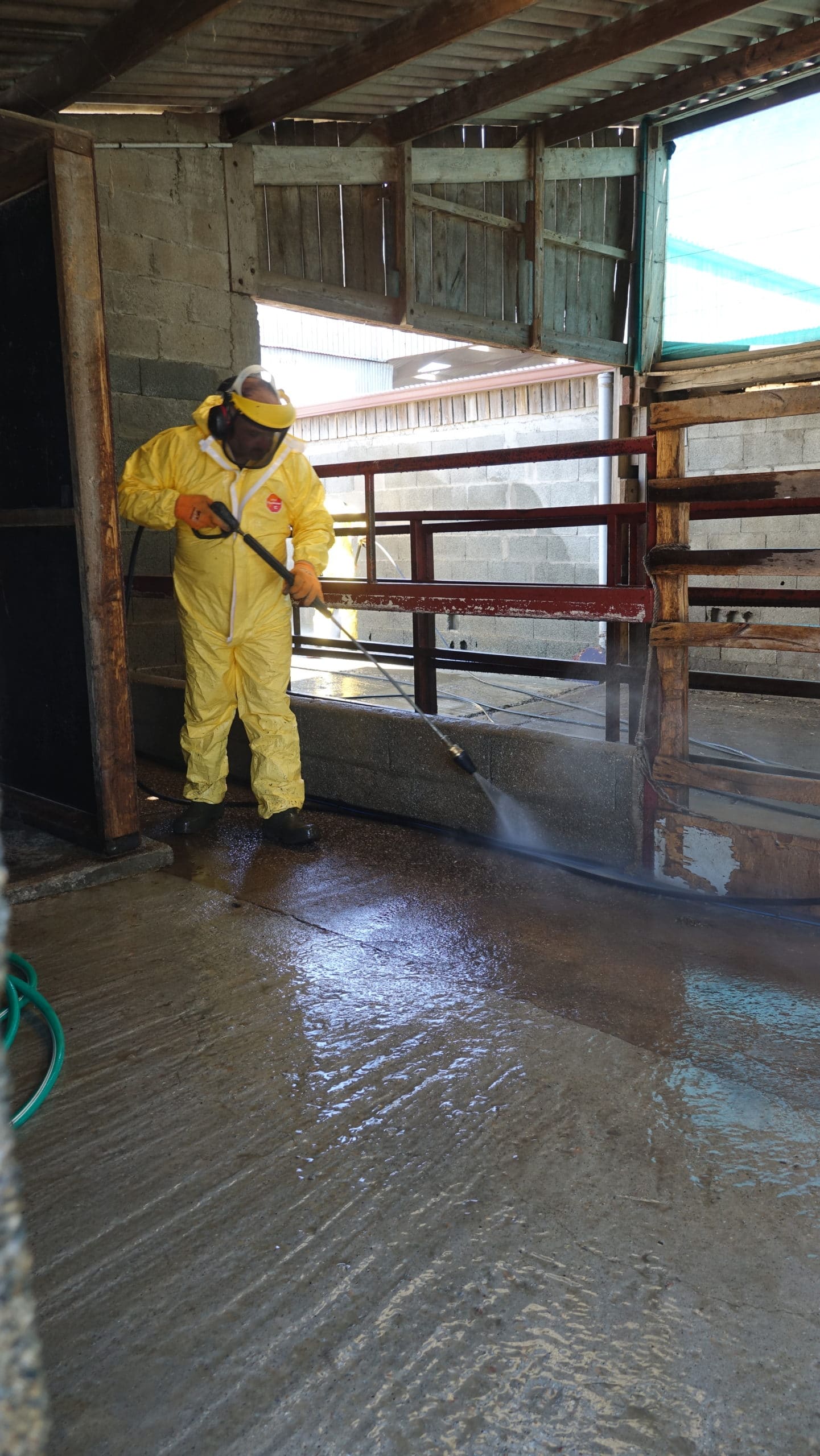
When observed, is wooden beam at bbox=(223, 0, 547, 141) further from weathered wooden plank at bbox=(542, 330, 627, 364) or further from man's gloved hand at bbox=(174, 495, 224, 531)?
weathered wooden plank at bbox=(542, 330, 627, 364)

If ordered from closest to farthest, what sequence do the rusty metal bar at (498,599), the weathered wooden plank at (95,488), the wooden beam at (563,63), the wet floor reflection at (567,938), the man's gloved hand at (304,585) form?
1. the wet floor reflection at (567,938)
2. the weathered wooden plank at (95,488)
3. the rusty metal bar at (498,599)
4. the man's gloved hand at (304,585)
5. the wooden beam at (563,63)

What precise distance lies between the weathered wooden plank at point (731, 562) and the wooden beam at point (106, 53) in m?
3.24

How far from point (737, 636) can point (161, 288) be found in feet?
14.2

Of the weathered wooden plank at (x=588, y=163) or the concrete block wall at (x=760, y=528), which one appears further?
the weathered wooden plank at (x=588, y=163)

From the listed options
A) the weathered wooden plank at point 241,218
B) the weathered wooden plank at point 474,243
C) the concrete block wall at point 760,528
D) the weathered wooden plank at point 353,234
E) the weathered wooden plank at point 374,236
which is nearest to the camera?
the weathered wooden plank at point 241,218

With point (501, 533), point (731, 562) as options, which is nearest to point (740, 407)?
point (731, 562)

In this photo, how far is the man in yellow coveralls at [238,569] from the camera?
3947 millimetres

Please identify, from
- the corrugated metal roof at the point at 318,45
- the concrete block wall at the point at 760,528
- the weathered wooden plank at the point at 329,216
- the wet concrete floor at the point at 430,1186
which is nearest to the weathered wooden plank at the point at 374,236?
the weathered wooden plank at the point at 329,216

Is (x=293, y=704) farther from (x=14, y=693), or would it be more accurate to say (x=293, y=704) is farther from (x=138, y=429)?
(x=138, y=429)

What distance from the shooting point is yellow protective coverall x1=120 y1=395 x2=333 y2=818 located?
4004 millimetres

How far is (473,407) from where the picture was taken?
1062 cm

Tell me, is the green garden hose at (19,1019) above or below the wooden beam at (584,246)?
below

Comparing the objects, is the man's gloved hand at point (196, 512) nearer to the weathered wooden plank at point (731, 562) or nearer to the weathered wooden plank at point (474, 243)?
the weathered wooden plank at point (731, 562)

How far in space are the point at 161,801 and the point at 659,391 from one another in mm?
6350
